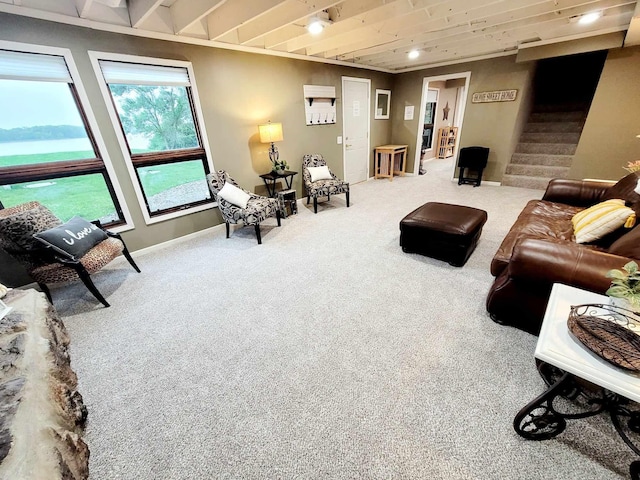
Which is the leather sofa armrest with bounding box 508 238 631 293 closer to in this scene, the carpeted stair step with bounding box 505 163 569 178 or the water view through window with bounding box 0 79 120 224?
the water view through window with bounding box 0 79 120 224

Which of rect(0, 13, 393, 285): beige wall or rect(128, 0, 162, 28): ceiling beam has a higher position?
rect(128, 0, 162, 28): ceiling beam

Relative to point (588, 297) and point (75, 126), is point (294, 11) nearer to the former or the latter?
point (75, 126)

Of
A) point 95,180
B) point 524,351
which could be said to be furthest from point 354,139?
point 524,351

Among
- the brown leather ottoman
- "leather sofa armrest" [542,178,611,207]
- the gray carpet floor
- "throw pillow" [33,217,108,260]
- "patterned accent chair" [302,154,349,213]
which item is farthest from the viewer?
"patterned accent chair" [302,154,349,213]

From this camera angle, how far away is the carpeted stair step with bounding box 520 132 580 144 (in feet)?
16.2

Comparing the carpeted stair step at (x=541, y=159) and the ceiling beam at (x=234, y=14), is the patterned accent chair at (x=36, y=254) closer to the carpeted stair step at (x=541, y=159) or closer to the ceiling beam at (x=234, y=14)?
the ceiling beam at (x=234, y=14)

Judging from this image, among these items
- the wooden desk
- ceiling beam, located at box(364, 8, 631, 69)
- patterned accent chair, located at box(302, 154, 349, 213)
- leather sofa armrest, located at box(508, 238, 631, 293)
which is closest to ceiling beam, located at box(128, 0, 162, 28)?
patterned accent chair, located at box(302, 154, 349, 213)

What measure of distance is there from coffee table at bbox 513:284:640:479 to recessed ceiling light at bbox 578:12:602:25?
3.59 meters

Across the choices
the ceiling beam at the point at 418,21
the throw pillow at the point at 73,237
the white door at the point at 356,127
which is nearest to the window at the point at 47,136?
the throw pillow at the point at 73,237

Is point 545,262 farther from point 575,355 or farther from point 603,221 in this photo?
point 603,221

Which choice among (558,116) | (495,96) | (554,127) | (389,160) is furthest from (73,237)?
(558,116)

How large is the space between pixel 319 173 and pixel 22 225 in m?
3.56

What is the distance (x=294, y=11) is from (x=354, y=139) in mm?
3382

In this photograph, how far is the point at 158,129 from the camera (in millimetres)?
3102
